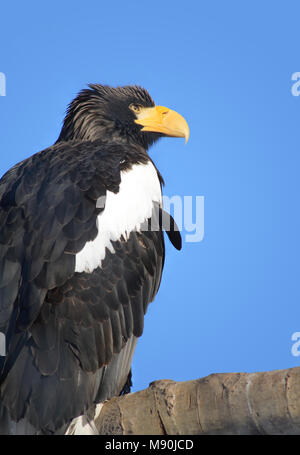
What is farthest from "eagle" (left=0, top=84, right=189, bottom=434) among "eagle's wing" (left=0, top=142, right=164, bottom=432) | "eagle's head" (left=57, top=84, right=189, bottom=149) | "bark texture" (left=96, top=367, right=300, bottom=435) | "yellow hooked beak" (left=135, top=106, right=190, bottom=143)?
"yellow hooked beak" (left=135, top=106, right=190, bottom=143)

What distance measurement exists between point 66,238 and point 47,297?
17.8 inches

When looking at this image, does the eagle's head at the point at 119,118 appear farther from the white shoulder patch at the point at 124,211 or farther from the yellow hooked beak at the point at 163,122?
the white shoulder patch at the point at 124,211

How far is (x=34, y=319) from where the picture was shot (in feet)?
13.4

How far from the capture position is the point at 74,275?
431cm

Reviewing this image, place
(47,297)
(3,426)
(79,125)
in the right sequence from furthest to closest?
(79,125) < (47,297) < (3,426)

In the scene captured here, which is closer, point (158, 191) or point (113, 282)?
point (113, 282)

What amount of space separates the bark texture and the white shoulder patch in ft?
3.37

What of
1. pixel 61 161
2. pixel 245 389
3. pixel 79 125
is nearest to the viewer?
pixel 245 389

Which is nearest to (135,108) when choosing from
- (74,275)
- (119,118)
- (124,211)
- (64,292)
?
(119,118)

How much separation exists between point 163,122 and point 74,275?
285 cm

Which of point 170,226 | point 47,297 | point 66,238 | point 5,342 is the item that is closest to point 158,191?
point 170,226

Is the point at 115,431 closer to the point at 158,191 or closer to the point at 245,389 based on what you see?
the point at 245,389

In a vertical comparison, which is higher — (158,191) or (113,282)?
(158,191)

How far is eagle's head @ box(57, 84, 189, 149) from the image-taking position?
6.45m
